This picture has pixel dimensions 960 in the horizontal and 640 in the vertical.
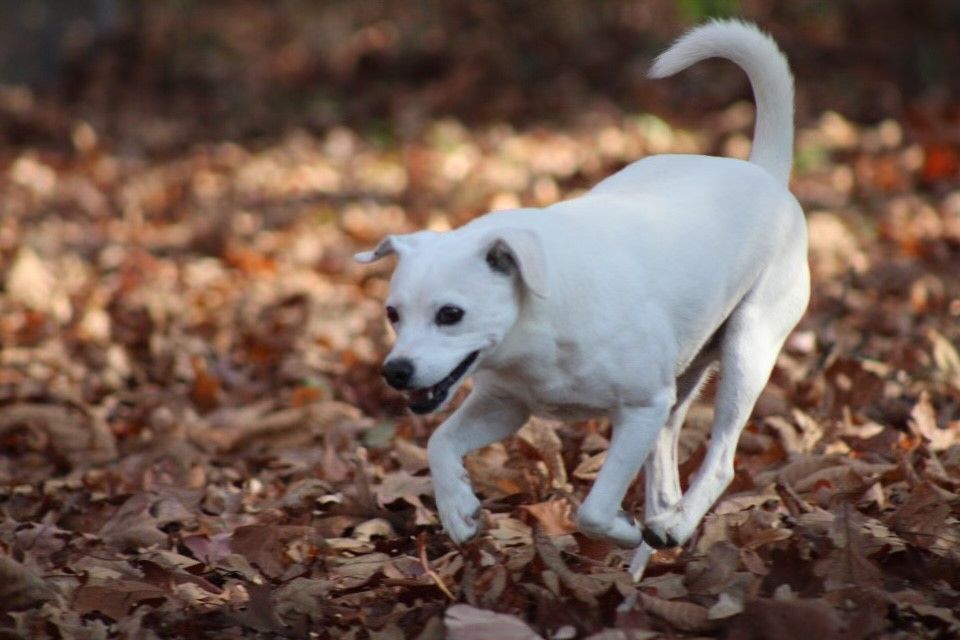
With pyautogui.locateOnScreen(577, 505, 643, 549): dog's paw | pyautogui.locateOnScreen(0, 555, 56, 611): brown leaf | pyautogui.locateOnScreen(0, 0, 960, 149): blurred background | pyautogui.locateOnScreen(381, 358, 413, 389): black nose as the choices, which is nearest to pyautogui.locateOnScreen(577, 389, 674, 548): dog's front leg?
pyautogui.locateOnScreen(577, 505, 643, 549): dog's paw

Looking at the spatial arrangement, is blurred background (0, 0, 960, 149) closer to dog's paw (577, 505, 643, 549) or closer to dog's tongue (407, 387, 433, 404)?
dog's paw (577, 505, 643, 549)

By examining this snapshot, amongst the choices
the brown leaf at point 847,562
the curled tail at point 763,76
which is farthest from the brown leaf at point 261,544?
the curled tail at point 763,76

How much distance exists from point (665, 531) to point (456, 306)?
90cm

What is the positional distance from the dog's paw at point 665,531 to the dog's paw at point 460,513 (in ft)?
1.59

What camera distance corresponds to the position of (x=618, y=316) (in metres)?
3.81

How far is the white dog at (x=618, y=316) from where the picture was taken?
12.0ft

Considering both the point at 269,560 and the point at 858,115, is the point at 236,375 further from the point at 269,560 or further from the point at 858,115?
the point at 858,115

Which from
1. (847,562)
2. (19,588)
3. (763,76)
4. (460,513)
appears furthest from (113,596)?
(763,76)

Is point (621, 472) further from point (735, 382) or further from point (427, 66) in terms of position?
point (427, 66)

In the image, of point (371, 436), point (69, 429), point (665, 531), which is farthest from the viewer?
point (69, 429)

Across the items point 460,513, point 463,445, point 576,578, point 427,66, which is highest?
point 463,445

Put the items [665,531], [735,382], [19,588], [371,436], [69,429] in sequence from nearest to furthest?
[19,588] → [665,531] → [735,382] → [371,436] → [69,429]

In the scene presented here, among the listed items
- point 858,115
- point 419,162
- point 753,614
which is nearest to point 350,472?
point 753,614

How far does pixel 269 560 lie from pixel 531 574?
2.97ft
